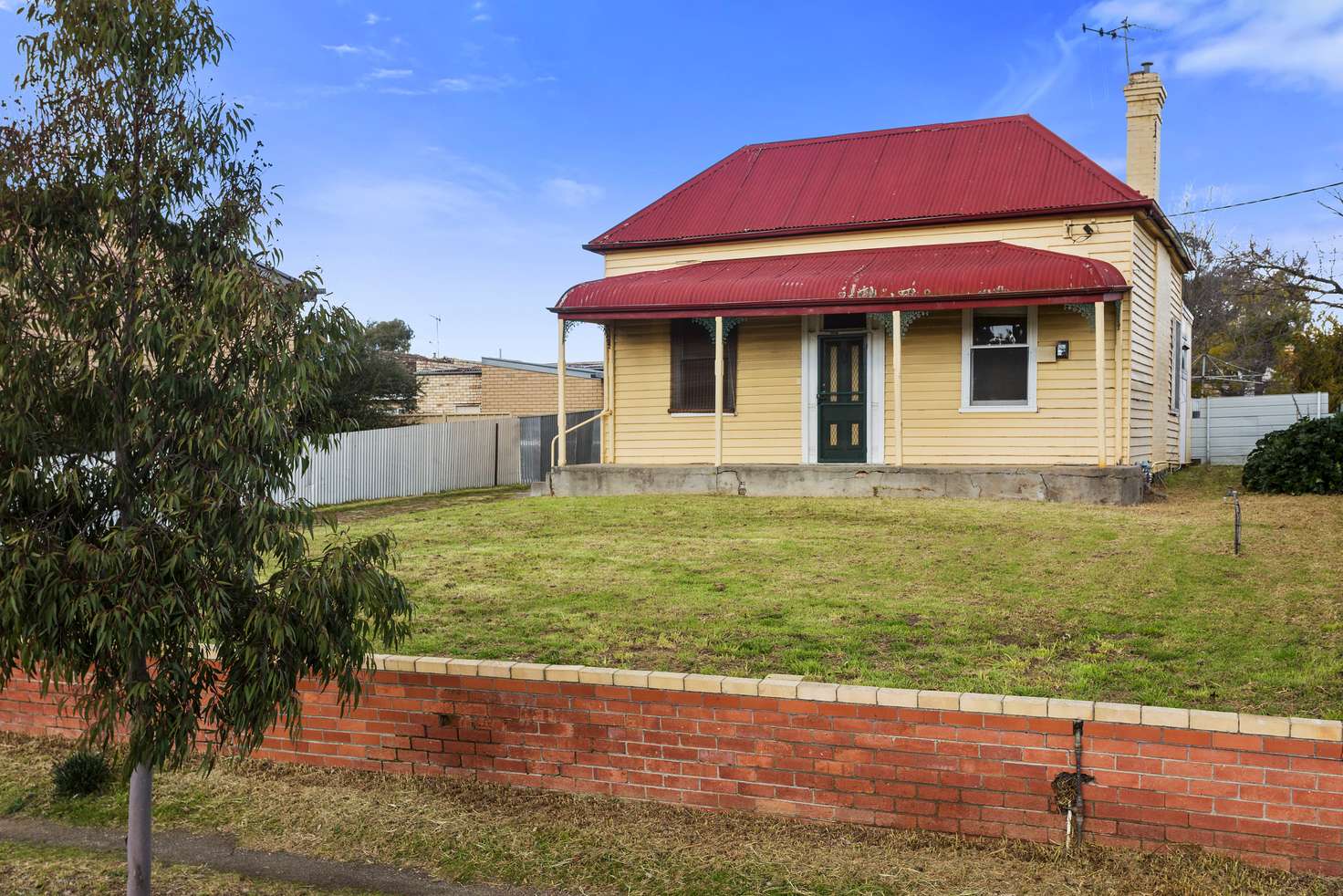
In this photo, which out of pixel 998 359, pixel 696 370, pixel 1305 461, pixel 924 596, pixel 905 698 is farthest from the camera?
pixel 696 370

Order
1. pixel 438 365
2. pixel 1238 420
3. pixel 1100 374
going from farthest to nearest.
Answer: pixel 438 365 → pixel 1238 420 → pixel 1100 374

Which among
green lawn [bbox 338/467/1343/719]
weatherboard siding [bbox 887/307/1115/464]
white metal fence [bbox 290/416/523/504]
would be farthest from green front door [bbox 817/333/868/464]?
white metal fence [bbox 290/416/523/504]

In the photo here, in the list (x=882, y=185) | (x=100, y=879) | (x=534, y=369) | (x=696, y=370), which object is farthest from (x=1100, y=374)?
(x=534, y=369)

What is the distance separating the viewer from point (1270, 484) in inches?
619

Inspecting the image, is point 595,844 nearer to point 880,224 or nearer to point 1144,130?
point 880,224

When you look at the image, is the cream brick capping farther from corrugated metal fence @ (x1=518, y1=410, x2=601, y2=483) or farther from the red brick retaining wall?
corrugated metal fence @ (x1=518, y1=410, x2=601, y2=483)

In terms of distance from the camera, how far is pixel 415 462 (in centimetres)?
2327

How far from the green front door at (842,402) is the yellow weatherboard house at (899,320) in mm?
33

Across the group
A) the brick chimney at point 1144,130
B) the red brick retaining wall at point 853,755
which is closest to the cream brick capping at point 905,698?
the red brick retaining wall at point 853,755

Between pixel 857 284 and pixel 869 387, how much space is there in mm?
2131

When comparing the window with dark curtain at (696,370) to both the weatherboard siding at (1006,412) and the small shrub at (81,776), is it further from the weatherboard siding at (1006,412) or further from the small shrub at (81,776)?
the small shrub at (81,776)

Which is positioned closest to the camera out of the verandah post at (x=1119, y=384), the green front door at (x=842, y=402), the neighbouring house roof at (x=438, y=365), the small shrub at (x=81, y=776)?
the small shrub at (x=81, y=776)

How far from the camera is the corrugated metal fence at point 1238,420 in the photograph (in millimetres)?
25047

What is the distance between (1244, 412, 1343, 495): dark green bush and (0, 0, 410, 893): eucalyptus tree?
14.5 meters
